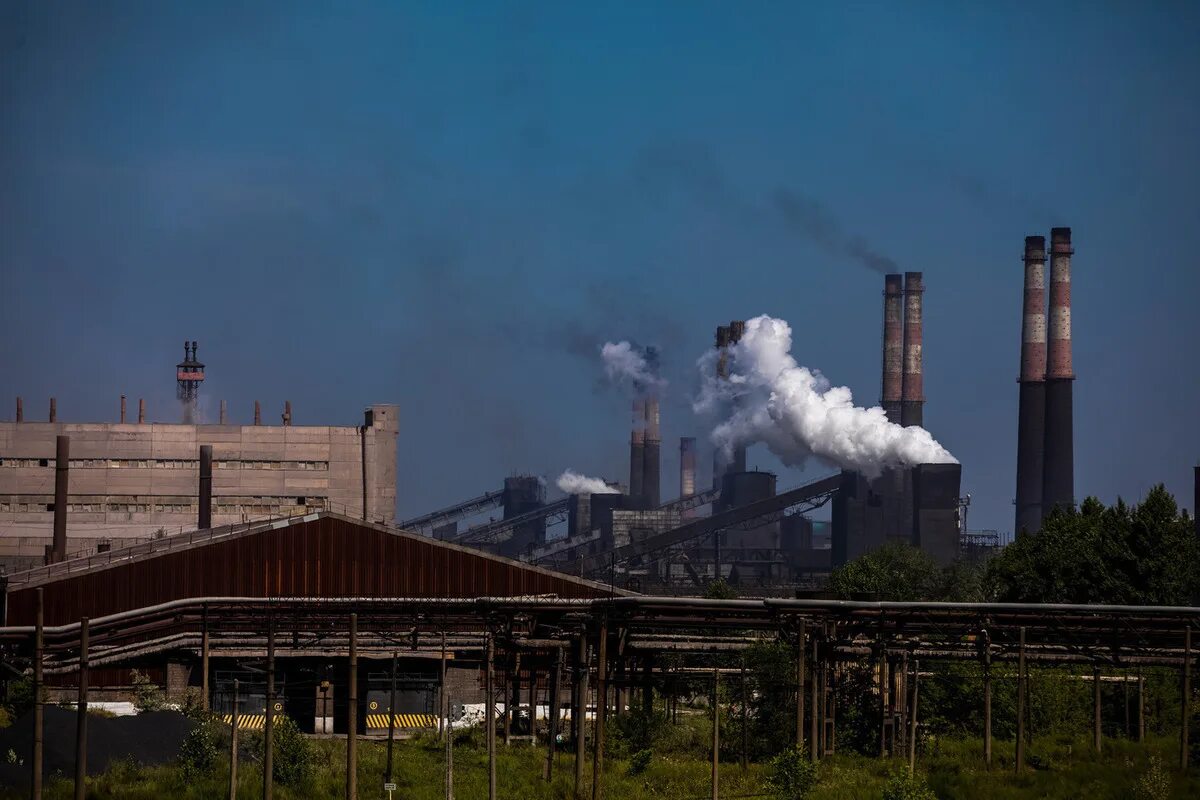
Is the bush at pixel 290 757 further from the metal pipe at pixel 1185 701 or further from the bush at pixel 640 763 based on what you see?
the metal pipe at pixel 1185 701

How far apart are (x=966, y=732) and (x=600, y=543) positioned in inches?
3004

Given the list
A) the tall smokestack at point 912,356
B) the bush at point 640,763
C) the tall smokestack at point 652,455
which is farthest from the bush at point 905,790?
the tall smokestack at point 652,455

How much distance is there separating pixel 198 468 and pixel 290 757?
2196 inches

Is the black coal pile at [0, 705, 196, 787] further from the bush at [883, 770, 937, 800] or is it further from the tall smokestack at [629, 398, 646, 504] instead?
the tall smokestack at [629, 398, 646, 504]

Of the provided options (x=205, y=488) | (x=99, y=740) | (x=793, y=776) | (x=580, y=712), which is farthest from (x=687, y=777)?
(x=205, y=488)

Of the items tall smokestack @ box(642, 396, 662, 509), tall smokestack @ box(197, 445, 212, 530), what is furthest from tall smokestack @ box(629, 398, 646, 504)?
tall smokestack @ box(197, 445, 212, 530)

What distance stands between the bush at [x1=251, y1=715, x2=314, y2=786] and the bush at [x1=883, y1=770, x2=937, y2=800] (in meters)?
12.2

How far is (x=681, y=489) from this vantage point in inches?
6181

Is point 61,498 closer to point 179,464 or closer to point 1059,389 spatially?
point 179,464

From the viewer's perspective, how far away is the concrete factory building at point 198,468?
8562cm

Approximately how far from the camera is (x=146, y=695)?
145ft

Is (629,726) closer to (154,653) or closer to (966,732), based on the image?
(966,732)

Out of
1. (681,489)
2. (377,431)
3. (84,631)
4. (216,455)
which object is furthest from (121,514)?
(681,489)

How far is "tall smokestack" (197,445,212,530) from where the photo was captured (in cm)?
7944
